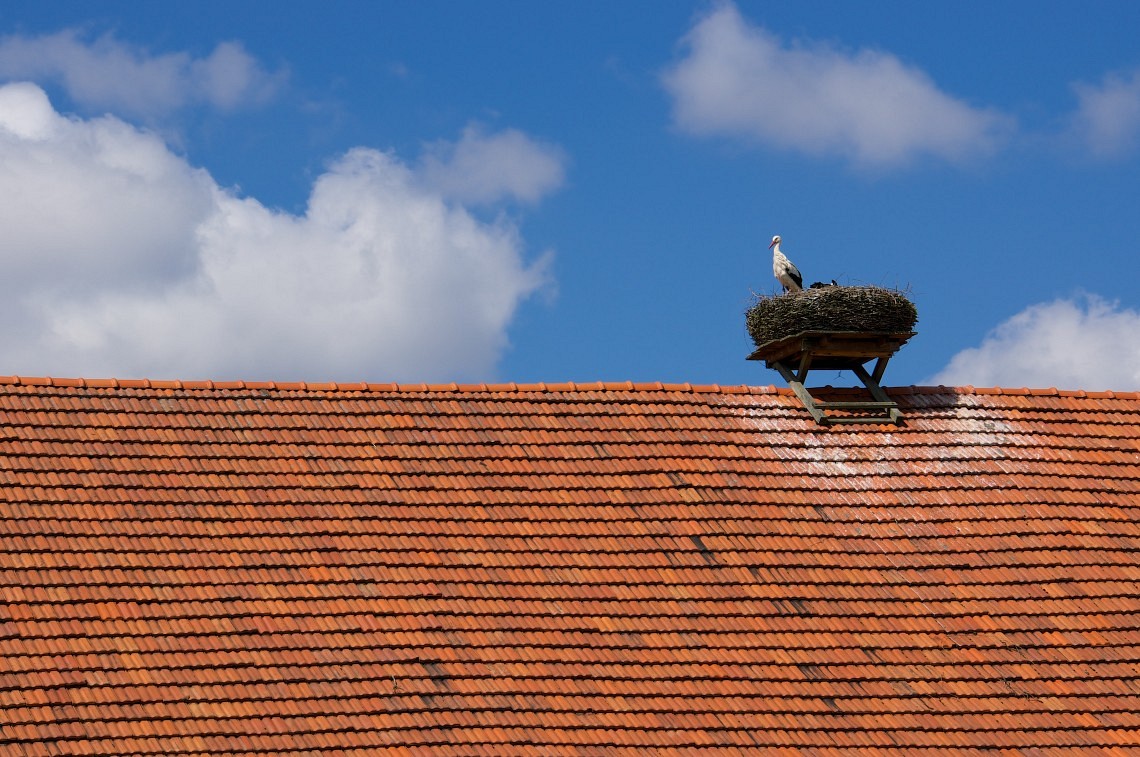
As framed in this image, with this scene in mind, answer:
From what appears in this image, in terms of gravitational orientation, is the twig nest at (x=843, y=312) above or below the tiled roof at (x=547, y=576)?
above

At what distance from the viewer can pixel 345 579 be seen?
12562 mm

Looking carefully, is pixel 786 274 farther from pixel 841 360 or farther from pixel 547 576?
pixel 547 576

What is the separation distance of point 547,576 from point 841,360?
4865 mm

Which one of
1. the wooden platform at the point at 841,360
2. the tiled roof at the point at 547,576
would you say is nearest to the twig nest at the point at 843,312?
the wooden platform at the point at 841,360

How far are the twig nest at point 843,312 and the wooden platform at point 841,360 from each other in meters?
0.07

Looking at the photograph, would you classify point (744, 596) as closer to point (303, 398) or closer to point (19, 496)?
point (303, 398)

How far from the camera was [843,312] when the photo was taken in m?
16.3

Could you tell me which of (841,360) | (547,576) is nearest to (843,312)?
(841,360)

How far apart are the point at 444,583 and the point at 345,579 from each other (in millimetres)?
725

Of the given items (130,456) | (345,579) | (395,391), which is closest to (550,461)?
(395,391)

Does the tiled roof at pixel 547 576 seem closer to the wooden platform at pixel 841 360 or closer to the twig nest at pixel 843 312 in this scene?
the wooden platform at pixel 841 360

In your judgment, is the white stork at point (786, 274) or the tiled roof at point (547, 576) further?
the white stork at point (786, 274)

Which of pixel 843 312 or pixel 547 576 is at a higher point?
pixel 843 312

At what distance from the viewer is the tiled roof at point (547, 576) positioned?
11.5m
